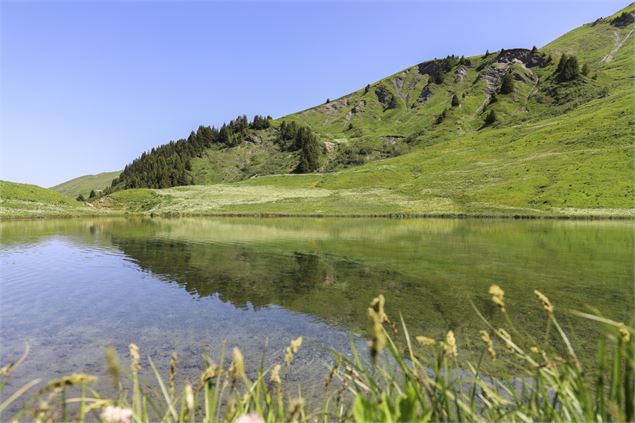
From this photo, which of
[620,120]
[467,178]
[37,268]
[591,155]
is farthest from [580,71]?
[37,268]

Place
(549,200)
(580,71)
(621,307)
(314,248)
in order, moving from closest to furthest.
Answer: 1. (621,307)
2. (314,248)
3. (549,200)
4. (580,71)

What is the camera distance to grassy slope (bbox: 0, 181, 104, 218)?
3391 inches

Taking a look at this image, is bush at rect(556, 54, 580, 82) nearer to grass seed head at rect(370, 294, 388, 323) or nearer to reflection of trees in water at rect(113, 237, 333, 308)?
reflection of trees in water at rect(113, 237, 333, 308)

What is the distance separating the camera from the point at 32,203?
95.8m

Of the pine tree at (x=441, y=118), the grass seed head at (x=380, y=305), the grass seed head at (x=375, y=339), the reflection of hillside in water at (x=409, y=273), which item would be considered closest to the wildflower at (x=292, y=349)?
the grass seed head at (x=380, y=305)

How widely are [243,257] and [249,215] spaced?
59.0 metres

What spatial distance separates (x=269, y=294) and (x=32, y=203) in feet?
328

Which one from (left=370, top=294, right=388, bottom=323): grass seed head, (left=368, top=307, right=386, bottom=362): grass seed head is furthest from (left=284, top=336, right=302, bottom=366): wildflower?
(left=368, top=307, right=386, bottom=362): grass seed head

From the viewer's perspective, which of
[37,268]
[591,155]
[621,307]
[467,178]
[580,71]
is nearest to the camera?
[621,307]

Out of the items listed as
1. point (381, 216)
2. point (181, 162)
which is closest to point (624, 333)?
point (381, 216)

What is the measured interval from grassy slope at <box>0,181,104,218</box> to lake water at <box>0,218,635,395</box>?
5923 centimetres

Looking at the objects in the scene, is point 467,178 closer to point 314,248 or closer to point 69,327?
point 314,248

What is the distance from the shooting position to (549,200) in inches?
3209

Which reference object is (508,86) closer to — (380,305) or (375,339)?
(380,305)
